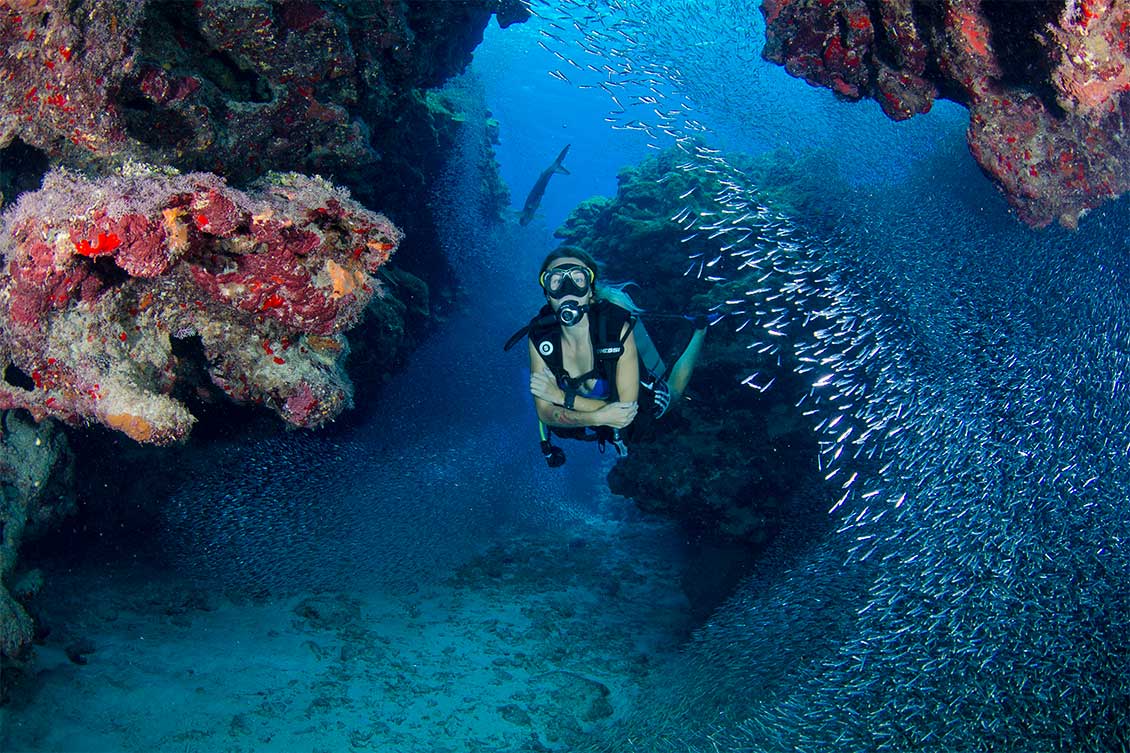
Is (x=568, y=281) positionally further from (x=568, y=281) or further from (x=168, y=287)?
(x=168, y=287)

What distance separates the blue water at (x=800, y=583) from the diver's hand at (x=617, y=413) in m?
3.09

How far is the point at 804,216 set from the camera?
9.88 meters

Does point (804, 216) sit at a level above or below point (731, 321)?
Result: above

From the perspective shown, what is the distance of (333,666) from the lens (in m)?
5.32

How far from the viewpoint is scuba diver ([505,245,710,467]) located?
4.69 metres

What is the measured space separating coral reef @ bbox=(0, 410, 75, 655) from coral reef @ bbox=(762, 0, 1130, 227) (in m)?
8.06

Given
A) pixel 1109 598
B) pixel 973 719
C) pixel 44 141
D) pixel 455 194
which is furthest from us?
pixel 455 194

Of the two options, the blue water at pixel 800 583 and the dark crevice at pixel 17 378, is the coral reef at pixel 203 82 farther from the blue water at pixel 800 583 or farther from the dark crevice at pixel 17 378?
the blue water at pixel 800 583

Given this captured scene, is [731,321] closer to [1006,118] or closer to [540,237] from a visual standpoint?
[1006,118]

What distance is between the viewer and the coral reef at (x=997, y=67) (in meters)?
4.07

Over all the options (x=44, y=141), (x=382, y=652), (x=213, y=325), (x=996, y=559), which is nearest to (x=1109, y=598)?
(x=996, y=559)

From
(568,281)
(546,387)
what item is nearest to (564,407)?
(546,387)

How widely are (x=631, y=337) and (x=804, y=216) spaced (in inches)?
269

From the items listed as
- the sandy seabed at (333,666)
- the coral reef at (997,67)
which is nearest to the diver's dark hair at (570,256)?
the coral reef at (997,67)
